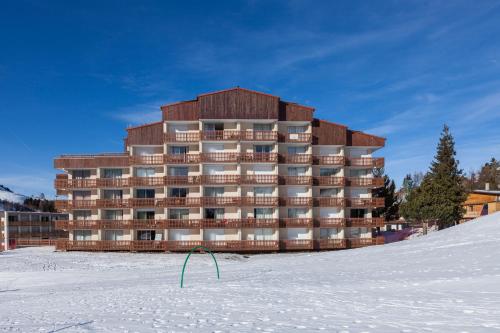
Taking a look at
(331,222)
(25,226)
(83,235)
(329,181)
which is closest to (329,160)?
(329,181)

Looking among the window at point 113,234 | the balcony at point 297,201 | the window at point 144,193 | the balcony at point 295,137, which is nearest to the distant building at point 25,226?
the window at point 113,234

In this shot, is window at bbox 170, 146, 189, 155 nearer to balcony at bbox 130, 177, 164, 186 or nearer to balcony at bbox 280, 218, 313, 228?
balcony at bbox 130, 177, 164, 186

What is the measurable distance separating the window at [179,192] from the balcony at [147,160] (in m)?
3.80

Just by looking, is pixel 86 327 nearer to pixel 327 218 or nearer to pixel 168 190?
pixel 168 190

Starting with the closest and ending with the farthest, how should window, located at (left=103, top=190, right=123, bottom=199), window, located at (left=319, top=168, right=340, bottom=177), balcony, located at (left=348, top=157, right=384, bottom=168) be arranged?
window, located at (left=103, top=190, right=123, bottom=199), window, located at (left=319, top=168, right=340, bottom=177), balcony, located at (left=348, top=157, right=384, bottom=168)

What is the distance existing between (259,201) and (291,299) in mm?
30354

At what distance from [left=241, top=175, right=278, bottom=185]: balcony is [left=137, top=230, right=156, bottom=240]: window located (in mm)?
12932

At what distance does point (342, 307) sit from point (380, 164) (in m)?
38.6

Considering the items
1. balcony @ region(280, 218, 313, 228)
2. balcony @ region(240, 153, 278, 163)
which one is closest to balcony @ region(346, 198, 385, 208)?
balcony @ region(280, 218, 313, 228)

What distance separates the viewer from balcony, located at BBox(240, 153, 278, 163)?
152 ft

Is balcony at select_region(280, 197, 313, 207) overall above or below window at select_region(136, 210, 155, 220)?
above

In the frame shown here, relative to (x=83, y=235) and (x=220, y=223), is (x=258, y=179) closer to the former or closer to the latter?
(x=220, y=223)

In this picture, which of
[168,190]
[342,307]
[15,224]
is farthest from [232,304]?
[15,224]

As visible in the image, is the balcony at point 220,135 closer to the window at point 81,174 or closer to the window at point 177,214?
the window at point 177,214
